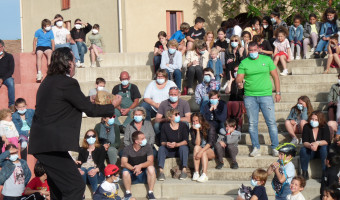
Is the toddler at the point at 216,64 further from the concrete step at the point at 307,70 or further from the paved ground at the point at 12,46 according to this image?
the paved ground at the point at 12,46

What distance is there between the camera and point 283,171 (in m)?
9.70

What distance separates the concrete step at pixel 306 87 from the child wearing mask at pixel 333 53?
584 millimetres

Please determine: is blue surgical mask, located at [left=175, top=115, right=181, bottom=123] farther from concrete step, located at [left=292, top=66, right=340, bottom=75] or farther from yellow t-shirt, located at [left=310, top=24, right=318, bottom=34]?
yellow t-shirt, located at [left=310, top=24, right=318, bottom=34]

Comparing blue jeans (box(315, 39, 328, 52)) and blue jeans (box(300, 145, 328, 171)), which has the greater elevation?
blue jeans (box(315, 39, 328, 52))

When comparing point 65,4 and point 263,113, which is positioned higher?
point 65,4

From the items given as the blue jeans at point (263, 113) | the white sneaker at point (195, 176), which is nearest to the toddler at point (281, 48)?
the blue jeans at point (263, 113)

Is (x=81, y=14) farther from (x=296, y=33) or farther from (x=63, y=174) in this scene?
(x=63, y=174)

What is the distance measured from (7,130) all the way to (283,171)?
5.30 meters

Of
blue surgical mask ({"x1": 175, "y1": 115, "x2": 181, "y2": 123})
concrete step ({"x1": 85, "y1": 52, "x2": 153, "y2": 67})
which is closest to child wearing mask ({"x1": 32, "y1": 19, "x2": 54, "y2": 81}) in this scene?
concrete step ({"x1": 85, "y1": 52, "x2": 153, "y2": 67})

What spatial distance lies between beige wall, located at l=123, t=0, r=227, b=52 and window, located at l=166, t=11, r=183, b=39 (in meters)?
0.16

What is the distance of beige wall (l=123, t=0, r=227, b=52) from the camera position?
21.2 meters

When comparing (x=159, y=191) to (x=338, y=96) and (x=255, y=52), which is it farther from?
(x=338, y=96)

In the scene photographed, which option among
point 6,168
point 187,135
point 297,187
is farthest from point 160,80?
point 297,187

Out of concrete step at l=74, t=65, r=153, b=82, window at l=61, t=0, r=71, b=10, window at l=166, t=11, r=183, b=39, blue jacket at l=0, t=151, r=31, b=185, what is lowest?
blue jacket at l=0, t=151, r=31, b=185
